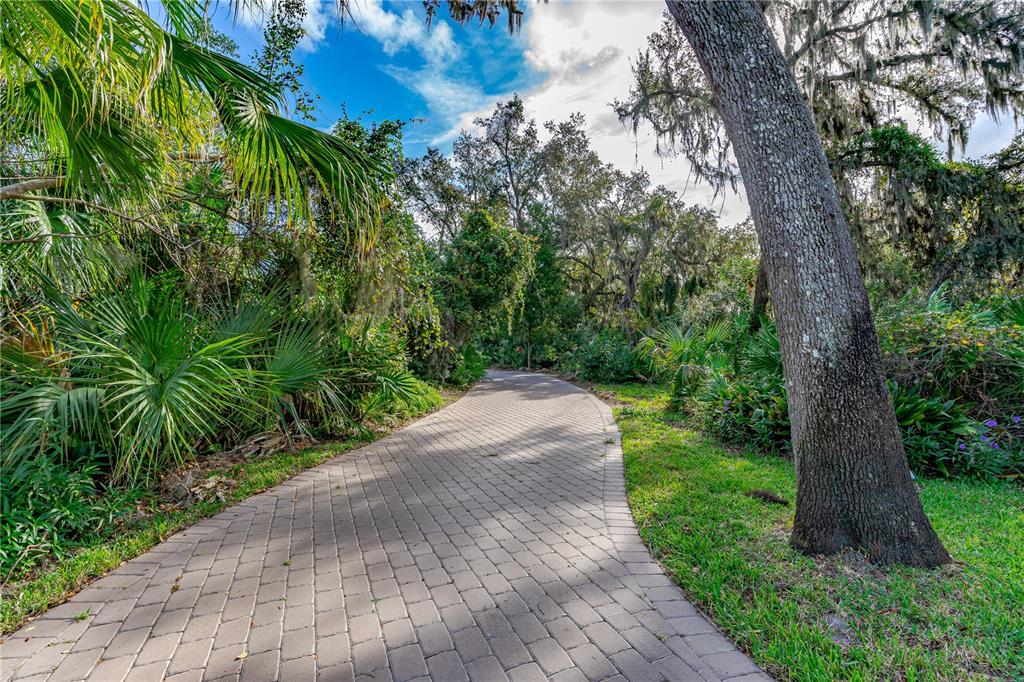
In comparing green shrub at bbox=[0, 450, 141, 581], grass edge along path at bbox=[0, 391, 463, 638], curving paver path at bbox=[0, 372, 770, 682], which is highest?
green shrub at bbox=[0, 450, 141, 581]

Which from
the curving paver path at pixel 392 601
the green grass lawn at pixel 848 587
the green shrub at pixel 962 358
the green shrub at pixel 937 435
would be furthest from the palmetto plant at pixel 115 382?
the green shrub at pixel 962 358

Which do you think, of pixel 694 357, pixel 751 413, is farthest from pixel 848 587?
pixel 694 357

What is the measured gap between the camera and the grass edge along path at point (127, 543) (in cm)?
250

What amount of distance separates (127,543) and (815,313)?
4974 mm

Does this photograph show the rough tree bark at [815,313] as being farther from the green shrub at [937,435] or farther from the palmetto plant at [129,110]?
the palmetto plant at [129,110]

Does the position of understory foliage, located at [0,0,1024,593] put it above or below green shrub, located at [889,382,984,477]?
above

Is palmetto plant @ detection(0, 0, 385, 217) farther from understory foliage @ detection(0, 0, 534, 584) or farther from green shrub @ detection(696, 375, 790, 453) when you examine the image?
green shrub @ detection(696, 375, 790, 453)

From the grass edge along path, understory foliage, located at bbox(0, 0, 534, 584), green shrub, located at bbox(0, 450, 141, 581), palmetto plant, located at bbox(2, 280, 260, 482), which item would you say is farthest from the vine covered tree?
green shrub, located at bbox(0, 450, 141, 581)

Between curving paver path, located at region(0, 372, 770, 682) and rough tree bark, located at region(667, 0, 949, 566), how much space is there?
4.14 feet

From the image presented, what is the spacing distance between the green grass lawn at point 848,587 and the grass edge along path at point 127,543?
368 centimetres

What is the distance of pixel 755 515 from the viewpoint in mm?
3564

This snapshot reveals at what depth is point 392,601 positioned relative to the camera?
102 inches

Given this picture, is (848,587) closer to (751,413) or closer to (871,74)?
(751,413)

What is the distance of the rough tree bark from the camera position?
8.99ft
